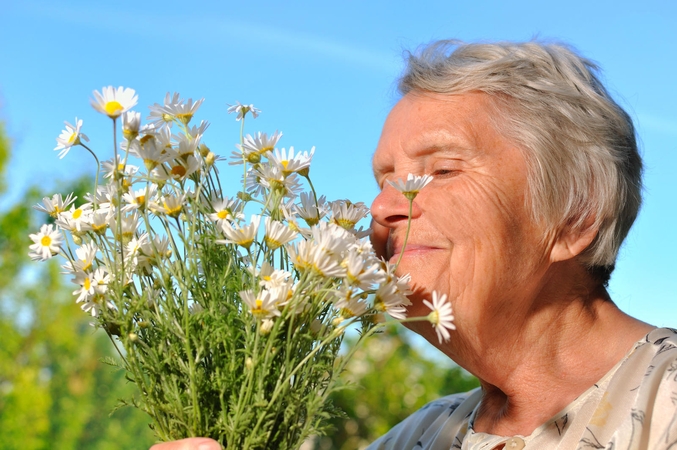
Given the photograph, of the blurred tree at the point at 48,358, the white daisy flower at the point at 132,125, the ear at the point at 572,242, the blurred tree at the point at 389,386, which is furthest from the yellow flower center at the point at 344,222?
the blurred tree at the point at 48,358

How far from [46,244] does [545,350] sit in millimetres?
1016

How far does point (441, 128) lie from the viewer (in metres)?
1.26

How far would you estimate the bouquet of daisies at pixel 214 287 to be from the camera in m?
0.81

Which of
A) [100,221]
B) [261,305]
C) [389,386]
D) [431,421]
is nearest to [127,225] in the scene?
[100,221]

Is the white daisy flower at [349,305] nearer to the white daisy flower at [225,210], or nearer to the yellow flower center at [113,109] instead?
the white daisy flower at [225,210]

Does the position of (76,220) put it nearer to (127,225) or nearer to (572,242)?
(127,225)

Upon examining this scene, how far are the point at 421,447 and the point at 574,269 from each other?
63cm

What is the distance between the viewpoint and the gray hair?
1.30 meters

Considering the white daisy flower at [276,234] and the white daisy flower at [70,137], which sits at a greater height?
the white daisy flower at [70,137]

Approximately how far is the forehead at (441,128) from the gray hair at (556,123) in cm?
2

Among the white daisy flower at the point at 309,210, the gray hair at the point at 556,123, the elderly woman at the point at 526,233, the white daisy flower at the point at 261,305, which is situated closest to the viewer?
the white daisy flower at the point at 261,305

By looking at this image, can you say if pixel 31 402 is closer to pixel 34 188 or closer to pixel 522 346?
pixel 34 188

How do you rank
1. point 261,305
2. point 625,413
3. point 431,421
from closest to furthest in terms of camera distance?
point 261,305 → point 625,413 → point 431,421

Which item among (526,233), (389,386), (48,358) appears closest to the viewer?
(526,233)
